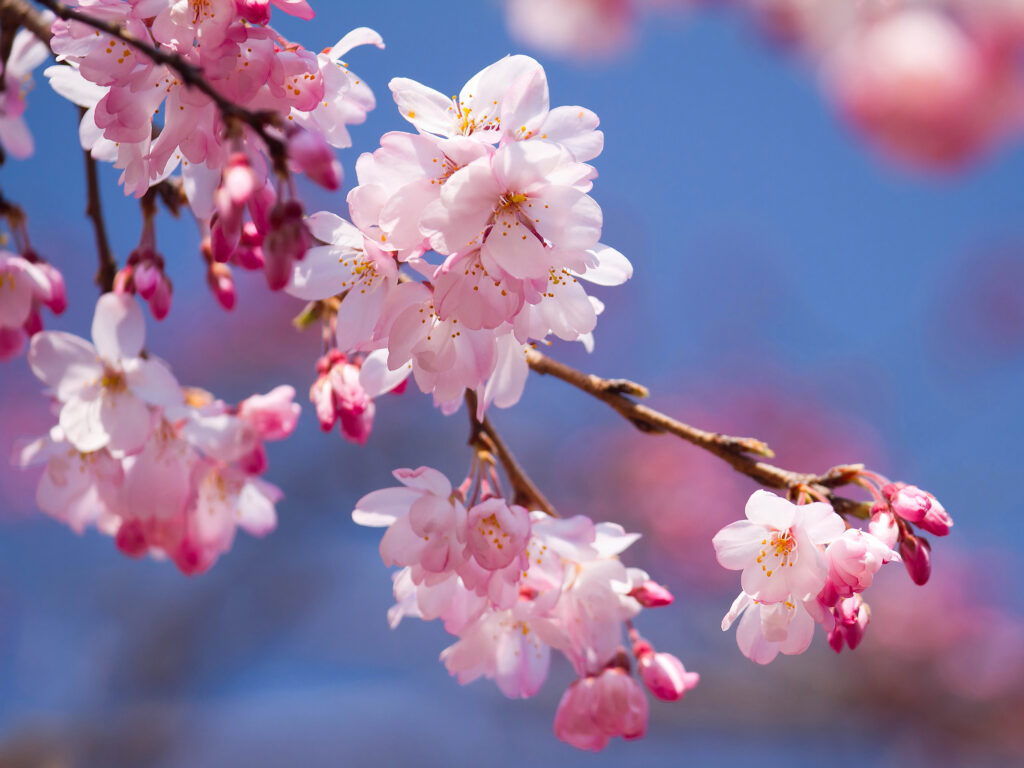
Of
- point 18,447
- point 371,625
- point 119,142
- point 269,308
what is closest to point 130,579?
point 371,625

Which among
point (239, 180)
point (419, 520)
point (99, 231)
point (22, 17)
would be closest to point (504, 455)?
point (419, 520)

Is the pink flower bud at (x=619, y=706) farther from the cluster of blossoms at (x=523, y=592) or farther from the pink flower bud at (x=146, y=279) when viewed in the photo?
the pink flower bud at (x=146, y=279)

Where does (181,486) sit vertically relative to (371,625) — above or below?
below

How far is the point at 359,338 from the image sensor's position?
68 cm

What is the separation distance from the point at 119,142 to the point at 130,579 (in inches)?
98.7

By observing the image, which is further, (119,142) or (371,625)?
(371,625)

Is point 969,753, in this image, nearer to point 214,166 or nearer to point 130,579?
point 130,579

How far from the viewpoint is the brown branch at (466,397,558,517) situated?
734 mm

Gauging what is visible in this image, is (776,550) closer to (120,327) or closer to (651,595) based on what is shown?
(651,595)

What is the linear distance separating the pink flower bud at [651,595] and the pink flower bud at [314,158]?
45 cm

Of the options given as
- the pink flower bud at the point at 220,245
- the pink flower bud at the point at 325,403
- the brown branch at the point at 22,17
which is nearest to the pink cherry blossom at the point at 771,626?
the pink flower bud at the point at 325,403

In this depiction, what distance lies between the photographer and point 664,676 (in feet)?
2.48

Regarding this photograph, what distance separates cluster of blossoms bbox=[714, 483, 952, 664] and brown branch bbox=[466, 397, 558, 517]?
0.18 meters

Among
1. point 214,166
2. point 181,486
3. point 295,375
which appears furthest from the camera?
point 295,375
